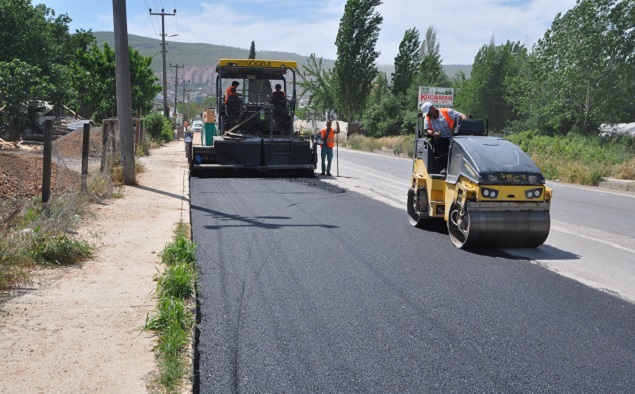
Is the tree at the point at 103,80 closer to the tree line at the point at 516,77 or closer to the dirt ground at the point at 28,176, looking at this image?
the tree line at the point at 516,77

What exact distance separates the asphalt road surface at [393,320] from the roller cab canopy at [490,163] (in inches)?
37.2

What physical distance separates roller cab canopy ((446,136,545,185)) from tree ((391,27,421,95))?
166 feet

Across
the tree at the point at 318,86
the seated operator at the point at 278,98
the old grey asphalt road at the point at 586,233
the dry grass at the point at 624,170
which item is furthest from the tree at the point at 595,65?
the tree at the point at 318,86

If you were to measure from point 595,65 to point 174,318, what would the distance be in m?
30.3

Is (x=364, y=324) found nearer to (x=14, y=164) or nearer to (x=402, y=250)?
(x=402, y=250)

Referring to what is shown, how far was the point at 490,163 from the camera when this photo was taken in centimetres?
766

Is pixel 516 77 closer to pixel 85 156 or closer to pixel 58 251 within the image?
pixel 85 156

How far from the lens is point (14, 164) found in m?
10.4

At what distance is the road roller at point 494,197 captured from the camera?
752 centimetres

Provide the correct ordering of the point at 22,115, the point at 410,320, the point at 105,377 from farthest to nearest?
the point at 22,115 → the point at 410,320 → the point at 105,377

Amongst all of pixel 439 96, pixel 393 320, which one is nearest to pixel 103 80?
pixel 439 96

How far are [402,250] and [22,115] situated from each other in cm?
2619

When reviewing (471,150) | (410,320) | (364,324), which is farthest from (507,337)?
(471,150)

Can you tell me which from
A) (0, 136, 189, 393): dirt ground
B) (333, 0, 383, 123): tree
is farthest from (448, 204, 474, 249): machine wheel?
(333, 0, 383, 123): tree
